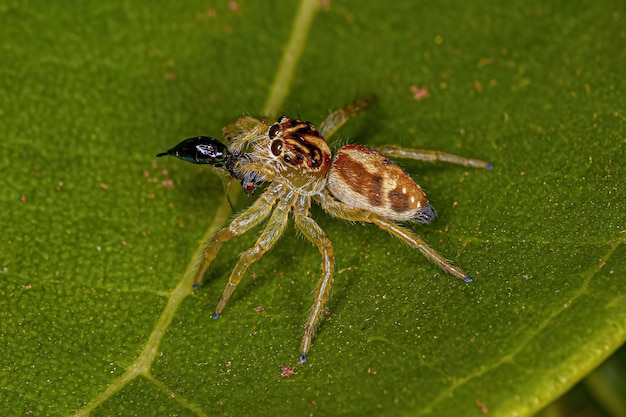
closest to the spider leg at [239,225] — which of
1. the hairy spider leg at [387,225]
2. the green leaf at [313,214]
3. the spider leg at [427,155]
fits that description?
the green leaf at [313,214]

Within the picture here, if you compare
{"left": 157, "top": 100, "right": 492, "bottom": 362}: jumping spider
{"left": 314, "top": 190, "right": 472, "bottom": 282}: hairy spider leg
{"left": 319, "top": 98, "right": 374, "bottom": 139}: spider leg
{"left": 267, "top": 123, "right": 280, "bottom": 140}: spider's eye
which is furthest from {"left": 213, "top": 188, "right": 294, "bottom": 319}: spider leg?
{"left": 319, "top": 98, "right": 374, "bottom": 139}: spider leg

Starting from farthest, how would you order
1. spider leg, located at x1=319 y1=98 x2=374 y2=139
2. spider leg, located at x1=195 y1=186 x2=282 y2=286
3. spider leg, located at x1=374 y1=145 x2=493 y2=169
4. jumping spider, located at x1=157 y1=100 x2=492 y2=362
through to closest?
spider leg, located at x1=319 y1=98 x2=374 y2=139 < spider leg, located at x1=374 y1=145 x2=493 y2=169 < jumping spider, located at x1=157 y1=100 x2=492 y2=362 < spider leg, located at x1=195 y1=186 x2=282 y2=286

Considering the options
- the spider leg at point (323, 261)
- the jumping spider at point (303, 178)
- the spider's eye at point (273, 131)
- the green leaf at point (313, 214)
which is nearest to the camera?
the green leaf at point (313, 214)

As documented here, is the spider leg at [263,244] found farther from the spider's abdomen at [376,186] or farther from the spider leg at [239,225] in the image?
the spider's abdomen at [376,186]

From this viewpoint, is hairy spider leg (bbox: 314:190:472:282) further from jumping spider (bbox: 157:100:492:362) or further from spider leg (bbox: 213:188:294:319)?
spider leg (bbox: 213:188:294:319)

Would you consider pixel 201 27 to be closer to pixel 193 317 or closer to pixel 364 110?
pixel 364 110

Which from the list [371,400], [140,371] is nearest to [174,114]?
[140,371]

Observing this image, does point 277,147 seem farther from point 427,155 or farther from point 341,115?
point 427,155
